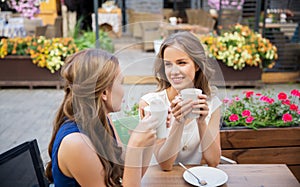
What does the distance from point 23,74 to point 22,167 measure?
14.4ft

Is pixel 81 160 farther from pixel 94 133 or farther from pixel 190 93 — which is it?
pixel 190 93

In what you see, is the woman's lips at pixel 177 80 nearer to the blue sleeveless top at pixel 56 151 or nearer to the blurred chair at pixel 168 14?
the blue sleeveless top at pixel 56 151

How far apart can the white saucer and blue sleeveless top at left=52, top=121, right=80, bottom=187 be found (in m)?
0.49

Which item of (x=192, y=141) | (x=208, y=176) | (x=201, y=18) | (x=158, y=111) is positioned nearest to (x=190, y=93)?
(x=158, y=111)

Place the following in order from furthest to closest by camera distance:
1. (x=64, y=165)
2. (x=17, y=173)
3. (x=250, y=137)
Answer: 1. (x=250, y=137)
2. (x=17, y=173)
3. (x=64, y=165)

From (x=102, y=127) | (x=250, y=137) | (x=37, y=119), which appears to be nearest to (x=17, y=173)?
(x=102, y=127)

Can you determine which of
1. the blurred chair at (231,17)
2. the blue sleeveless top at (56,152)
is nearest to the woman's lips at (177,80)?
the blue sleeveless top at (56,152)

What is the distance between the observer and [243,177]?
1.51 meters

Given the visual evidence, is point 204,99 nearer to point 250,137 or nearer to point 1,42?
point 250,137

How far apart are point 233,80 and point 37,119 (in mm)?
2853

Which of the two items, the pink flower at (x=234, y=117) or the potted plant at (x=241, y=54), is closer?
the pink flower at (x=234, y=117)

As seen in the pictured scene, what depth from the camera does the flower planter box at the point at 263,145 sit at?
2.33 metres

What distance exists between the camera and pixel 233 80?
→ 5418 millimetres

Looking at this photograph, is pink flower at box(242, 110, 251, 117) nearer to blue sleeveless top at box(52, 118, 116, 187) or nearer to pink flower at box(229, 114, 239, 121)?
pink flower at box(229, 114, 239, 121)
